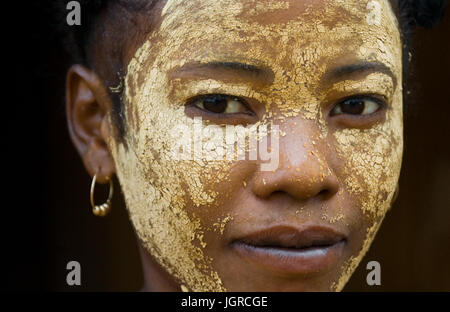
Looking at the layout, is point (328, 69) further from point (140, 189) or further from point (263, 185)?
point (140, 189)

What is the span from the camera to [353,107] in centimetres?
157

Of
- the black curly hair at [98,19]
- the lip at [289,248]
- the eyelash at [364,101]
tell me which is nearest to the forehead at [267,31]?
the eyelash at [364,101]

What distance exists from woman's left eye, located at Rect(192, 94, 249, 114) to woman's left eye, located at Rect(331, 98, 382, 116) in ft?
0.75

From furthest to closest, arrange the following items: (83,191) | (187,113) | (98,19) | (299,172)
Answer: (83,191)
(98,19)
(187,113)
(299,172)

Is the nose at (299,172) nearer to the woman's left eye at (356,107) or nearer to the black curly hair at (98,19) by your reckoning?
the woman's left eye at (356,107)

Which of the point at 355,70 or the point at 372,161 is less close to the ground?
the point at 355,70

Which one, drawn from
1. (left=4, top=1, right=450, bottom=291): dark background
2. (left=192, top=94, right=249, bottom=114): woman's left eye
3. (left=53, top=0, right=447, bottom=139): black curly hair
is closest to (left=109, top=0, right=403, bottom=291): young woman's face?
(left=192, top=94, right=249, bottom=114): woman's left eye

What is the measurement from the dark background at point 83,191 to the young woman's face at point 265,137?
2.86ft

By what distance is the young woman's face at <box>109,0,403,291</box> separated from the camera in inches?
57.2

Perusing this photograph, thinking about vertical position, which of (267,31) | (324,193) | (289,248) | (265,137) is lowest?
(289,248)

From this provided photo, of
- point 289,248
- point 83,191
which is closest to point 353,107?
point 289,248

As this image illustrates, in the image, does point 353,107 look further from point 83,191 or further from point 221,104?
point 83,191

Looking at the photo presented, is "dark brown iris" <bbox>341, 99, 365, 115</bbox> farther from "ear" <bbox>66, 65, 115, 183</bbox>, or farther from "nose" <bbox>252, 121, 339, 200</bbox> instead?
"ear" <bbox>66, 65, 115, 183</bbox>

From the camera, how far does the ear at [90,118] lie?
1757 millimetres
